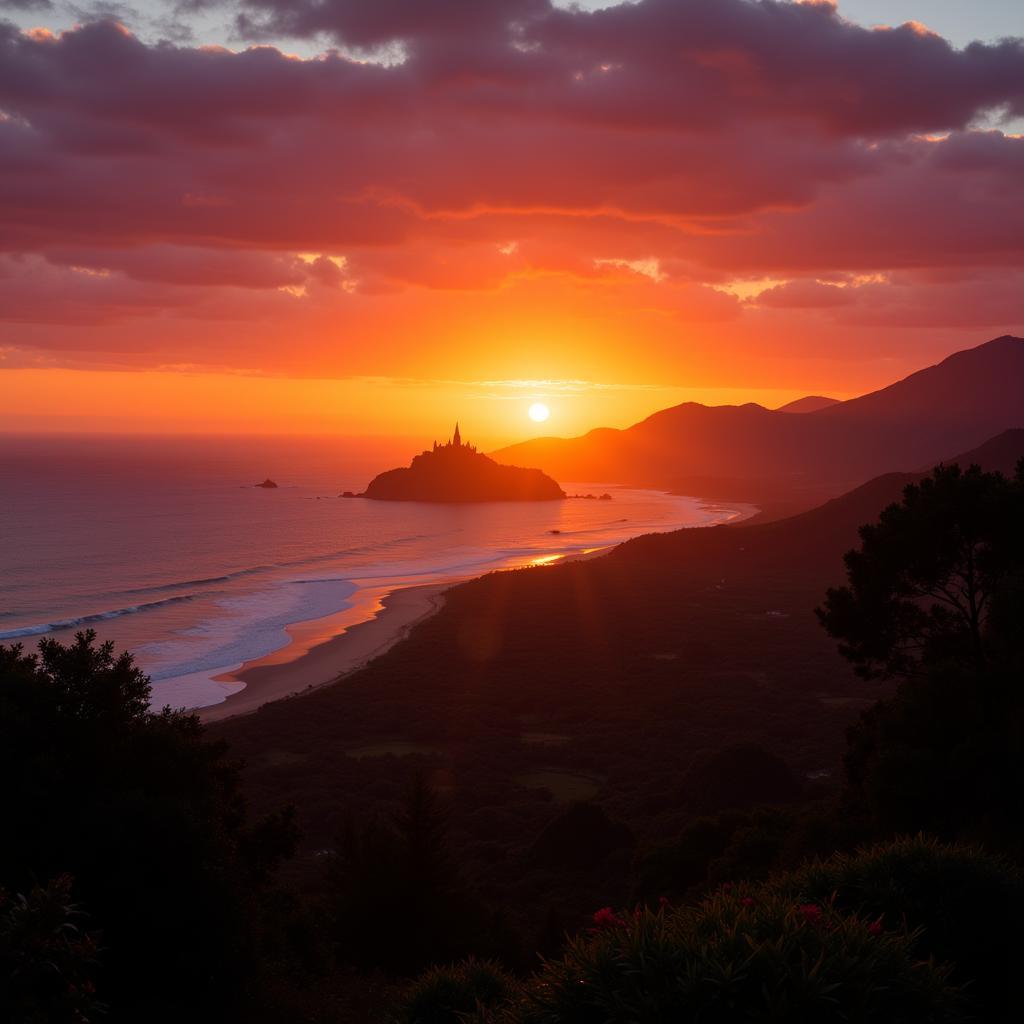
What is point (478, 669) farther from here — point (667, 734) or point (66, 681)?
point (66, 681)

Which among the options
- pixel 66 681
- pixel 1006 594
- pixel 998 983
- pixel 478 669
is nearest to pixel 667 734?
pixel 478 669

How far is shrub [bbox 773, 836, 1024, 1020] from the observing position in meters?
11.7

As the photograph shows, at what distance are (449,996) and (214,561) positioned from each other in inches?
4177

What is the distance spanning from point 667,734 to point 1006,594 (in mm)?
26212

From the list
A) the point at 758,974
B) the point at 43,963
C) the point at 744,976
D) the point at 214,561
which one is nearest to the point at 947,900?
the point at 758,974

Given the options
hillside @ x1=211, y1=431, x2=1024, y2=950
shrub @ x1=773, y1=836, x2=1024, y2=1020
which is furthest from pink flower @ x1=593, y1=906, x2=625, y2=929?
hillside @ x1=211, y1=431, x2=1024, y2=950

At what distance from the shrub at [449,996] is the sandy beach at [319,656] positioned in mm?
35825

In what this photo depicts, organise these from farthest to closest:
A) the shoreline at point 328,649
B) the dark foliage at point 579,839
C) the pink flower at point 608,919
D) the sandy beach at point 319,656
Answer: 1. the shoreline at point 328,649
2. the sandy beach at point 319,656
3. the dark foliage at point 579,839
4. the pink flower at point 608,919

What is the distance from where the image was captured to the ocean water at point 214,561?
2768 inches

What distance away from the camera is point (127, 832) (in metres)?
17.3

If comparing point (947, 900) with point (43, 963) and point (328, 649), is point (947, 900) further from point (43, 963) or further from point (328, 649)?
point (328, 649)

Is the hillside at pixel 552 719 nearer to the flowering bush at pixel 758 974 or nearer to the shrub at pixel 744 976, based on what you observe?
the flowering bush at pixel 758 974

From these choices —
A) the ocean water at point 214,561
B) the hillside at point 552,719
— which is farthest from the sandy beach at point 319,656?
the hillside at point 552,719

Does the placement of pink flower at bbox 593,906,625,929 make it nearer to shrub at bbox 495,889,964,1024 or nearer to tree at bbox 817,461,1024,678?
shrub at bbox 495,889,964,1024
